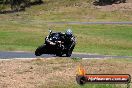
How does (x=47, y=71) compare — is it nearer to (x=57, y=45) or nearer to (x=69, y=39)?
(x=57, y=45)

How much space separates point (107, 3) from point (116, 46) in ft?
145

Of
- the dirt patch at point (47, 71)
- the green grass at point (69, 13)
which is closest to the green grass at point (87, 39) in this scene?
the dirt patch at point (47, 71)

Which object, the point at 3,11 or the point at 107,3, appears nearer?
the point at 107,3

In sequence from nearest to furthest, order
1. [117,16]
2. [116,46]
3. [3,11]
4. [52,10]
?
[116,46], [117,16], [52,10], [3,11]

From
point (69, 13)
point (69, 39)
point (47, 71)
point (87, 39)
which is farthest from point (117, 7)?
point (47, 71)

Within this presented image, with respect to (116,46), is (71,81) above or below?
above

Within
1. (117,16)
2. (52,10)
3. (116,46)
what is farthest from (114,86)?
(52,10)

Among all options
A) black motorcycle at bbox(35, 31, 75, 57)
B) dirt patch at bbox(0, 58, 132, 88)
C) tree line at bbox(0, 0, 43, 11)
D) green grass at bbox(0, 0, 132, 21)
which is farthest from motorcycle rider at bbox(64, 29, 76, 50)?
tree line at bbox(0, 0, 43, 11)

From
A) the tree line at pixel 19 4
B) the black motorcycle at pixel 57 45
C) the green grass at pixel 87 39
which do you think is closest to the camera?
the black motorcycle at pixel 57 45

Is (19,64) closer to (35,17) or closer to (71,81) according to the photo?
(71,81)

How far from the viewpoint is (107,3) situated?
8119 cm

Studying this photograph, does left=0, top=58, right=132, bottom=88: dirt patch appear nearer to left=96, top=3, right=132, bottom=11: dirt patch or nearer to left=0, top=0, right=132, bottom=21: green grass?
left=0, top=0, right=132, bottom=21: green grass

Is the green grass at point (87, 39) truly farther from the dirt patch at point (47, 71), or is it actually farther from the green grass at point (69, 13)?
the green grass at point (69, 13)

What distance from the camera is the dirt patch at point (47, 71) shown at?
15.6 m
